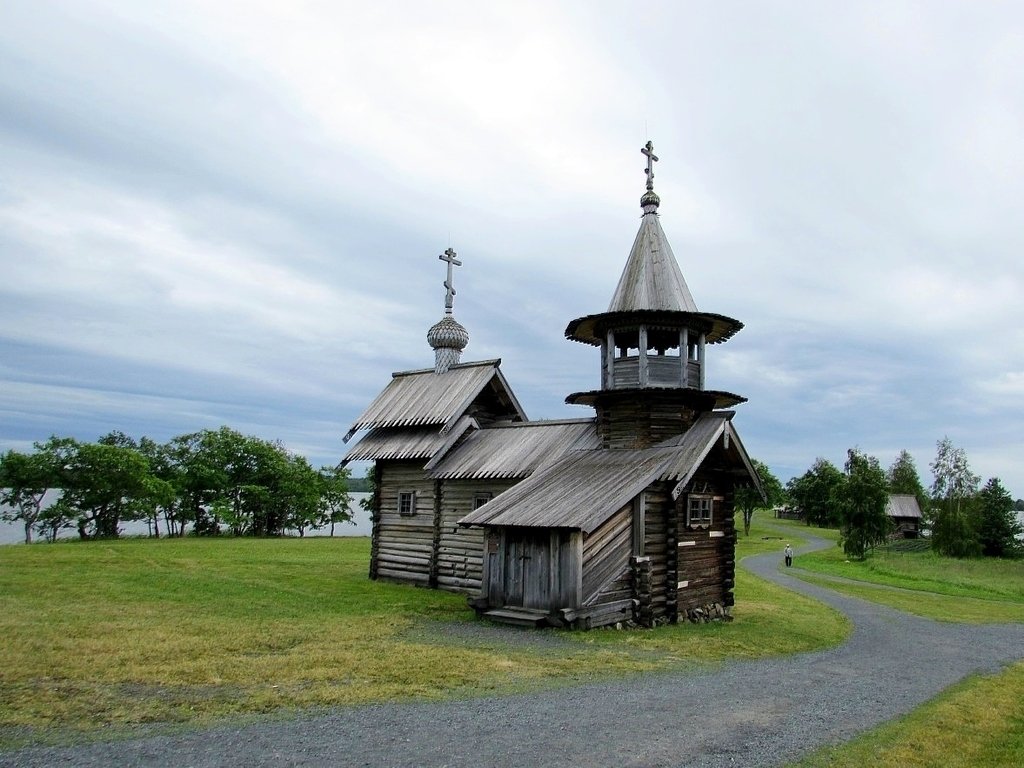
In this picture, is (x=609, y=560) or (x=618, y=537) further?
(x=618, y=537)

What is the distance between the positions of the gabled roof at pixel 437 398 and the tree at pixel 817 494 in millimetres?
79807

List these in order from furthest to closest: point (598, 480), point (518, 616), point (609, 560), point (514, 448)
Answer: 1. point (514, 448)
2. point (598, 480)
3. point (609, 560)
4. point (518, 616)

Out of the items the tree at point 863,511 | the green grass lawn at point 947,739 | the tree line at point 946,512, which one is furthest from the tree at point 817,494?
the green grass lawn at point 947,739

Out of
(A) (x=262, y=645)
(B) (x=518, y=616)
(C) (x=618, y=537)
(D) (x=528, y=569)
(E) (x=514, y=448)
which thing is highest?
(E) (x=514, y=448)

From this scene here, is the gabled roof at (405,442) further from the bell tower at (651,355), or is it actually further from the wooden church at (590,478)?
the bell tower at (651,355)

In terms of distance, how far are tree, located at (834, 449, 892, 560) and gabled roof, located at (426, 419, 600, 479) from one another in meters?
39.3

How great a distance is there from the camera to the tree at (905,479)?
310ft

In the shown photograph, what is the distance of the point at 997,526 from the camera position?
62.4 m

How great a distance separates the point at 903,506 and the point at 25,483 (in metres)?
85.0

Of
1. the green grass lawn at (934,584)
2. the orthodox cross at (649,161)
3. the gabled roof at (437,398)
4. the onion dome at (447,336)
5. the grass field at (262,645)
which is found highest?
the orthodox cross at (649,161)

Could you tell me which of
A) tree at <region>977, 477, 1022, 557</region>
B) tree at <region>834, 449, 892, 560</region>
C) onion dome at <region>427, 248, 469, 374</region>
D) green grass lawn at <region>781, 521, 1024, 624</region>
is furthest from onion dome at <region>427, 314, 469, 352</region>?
tree at <region>977, 477, 1022, 557</region>

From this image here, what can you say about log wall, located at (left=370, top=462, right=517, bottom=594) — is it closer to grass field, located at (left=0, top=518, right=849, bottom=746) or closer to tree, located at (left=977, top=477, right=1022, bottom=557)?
grass field, located at (left=0, top=518, right=849, bottom=746)

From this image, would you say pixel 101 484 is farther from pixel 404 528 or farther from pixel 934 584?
pixel 934 584

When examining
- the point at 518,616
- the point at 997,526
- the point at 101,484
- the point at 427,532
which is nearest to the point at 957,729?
the point at 518,616
